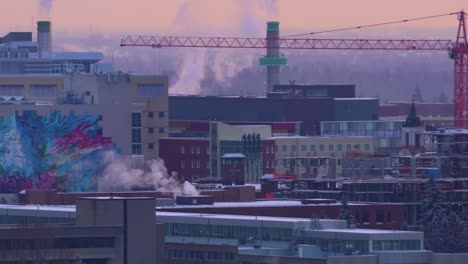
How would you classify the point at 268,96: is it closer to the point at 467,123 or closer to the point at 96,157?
the point at 467,123

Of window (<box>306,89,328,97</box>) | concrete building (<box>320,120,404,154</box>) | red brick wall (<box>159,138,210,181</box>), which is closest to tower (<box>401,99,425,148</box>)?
concrete building (<box>320,120,404,154</box>)

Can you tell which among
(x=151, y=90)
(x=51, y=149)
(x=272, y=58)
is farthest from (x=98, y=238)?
(x=272, y=58)

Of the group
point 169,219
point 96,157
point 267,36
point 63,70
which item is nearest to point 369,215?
point 169,219

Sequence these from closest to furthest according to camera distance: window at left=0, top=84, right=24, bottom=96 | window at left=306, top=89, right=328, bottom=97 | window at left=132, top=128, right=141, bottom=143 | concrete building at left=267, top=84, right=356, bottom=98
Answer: window at left=132, top=128, right=141, bottom=143
window at left=0, top=84, right=24, bottom=96
concrete building at left=267, top=84, right=356, bottom=98
window at left=306, top=89, right=328, bottom=97

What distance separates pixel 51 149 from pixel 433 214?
31479 mm

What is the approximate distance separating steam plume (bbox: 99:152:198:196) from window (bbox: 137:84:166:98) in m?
17.5

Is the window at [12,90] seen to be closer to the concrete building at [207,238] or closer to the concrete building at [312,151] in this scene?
the concrete building at [312,151]

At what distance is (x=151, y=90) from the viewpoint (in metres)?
138

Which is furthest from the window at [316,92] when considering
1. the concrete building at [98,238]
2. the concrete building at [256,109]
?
the concrete building at [98,238]

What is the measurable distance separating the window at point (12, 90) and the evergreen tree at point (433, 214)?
4617 cm

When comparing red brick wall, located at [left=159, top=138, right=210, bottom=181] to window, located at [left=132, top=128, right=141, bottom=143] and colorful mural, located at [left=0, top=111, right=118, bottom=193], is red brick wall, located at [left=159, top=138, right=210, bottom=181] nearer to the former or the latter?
window, located at [left=132, top=128, right=141, bottom=143]

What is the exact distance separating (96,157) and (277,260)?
1743 inches

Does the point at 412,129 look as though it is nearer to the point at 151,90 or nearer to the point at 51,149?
the point at 151,90

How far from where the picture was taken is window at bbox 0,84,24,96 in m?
139
